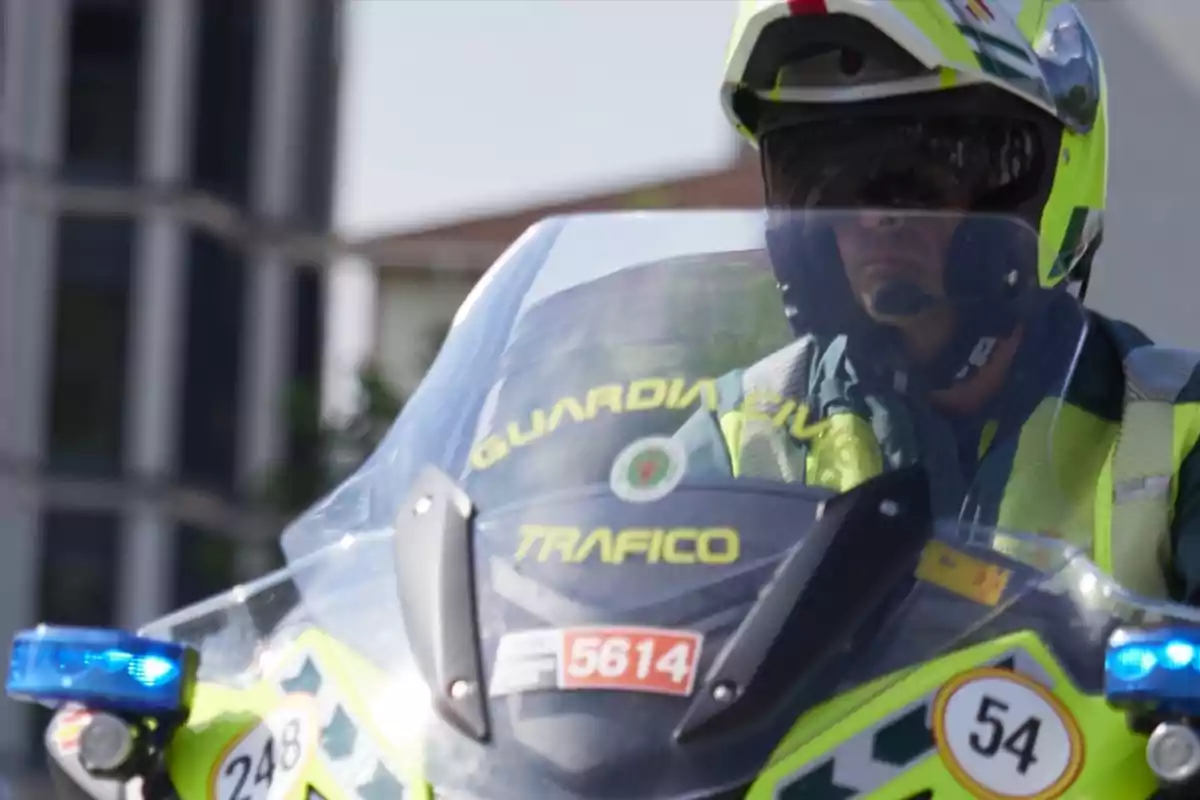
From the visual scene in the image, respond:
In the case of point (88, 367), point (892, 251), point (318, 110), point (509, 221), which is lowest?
point (88, 367)

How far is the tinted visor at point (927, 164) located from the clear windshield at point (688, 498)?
1.52 ft

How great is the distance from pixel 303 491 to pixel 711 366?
25.3 metres

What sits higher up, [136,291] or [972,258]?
[972,258]

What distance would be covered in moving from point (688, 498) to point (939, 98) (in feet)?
3.72

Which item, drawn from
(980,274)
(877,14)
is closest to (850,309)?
(980,274)

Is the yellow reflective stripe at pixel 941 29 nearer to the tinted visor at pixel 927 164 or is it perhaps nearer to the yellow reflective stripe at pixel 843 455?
the tinted visor at pixel 927 164

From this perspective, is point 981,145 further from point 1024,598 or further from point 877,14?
point 1024,598

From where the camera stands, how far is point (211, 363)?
3609cm

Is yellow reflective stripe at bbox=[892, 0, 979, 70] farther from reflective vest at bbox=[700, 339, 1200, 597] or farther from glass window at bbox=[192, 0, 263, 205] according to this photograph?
glass window at bbox=[192, 0, 263, 205]

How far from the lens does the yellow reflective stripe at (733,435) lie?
112 inches

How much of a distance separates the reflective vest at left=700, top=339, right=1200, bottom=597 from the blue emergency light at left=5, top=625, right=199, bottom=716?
0.64 metres

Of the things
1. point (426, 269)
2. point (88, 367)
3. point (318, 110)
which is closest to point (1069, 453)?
point (88, 367)

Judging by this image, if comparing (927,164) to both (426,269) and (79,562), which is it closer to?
(79,562)

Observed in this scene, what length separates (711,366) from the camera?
9.87 ft
